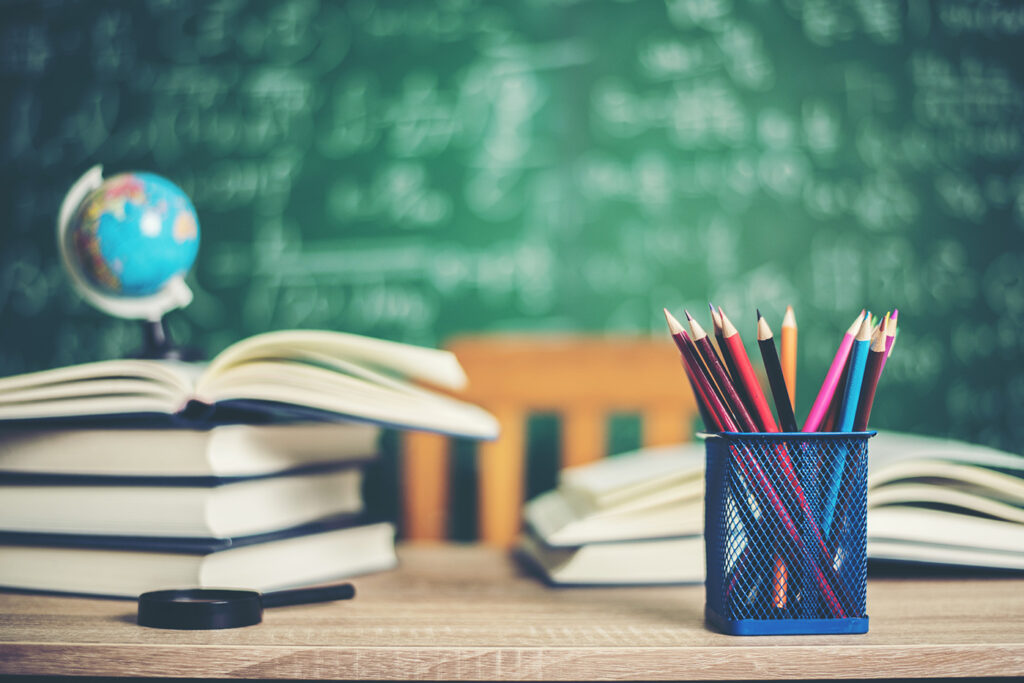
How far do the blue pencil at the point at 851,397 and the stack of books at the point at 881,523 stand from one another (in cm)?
16

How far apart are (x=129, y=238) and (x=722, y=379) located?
582 millimetres

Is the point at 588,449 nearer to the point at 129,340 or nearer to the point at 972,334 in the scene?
the point at 972,334

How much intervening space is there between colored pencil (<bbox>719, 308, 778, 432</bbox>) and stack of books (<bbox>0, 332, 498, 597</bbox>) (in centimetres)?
19

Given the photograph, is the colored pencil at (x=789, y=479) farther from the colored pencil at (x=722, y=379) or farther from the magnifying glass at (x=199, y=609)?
the magnifying glass at (x=199, y=609)

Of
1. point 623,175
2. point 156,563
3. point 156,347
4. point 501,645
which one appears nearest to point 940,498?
point 501,645

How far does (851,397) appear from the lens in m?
0.52

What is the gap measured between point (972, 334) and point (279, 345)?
153 cm

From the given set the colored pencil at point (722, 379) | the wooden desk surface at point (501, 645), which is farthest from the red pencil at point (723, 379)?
the wooden desk surface at point (501, 645)

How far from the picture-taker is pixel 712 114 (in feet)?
5.59

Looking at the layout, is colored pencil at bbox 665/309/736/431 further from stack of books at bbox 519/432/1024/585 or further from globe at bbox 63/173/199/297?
globe at bbox 63/173/199/297

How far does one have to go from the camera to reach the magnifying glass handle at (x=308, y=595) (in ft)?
1.87

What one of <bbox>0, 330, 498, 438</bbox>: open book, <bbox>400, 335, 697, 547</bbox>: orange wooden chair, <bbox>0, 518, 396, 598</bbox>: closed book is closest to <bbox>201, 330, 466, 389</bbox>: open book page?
<bbox>0, 330, 498, 438</bbox>: open book

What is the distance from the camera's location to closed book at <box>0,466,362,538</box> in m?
0.60

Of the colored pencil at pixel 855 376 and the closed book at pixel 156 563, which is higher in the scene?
the colored pencil at pixel 855 376
